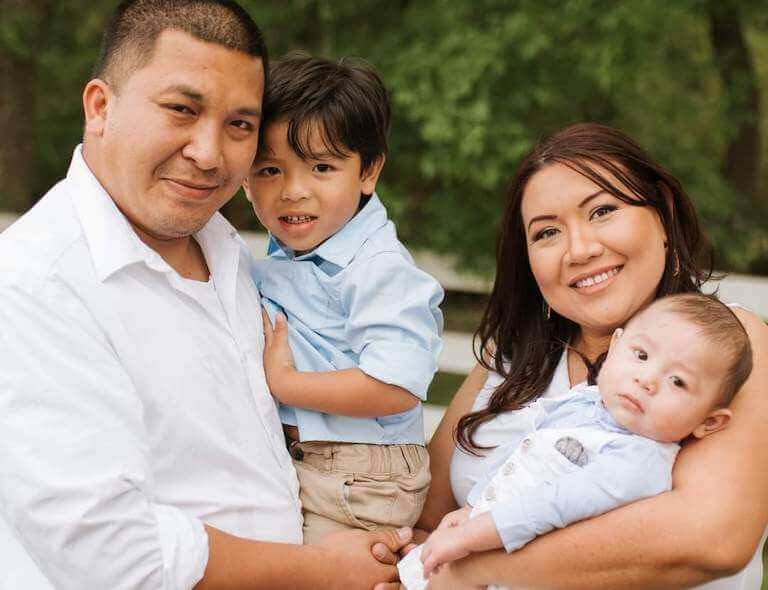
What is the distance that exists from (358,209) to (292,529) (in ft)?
2.68

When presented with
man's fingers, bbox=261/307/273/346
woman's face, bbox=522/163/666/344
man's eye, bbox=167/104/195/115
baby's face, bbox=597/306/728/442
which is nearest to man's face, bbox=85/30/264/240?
man's eye, bbox=167/104/195/115

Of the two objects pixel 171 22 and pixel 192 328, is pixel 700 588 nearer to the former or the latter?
pixel 192 328

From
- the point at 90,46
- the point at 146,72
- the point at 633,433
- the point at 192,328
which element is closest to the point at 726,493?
the point at 633,433

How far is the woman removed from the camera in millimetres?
1862

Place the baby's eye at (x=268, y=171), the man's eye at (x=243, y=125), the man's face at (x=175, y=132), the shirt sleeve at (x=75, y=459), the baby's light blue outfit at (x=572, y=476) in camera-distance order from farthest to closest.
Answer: the baby's eye at (x=268, y=171), the man's eye at (x=243, y=125), the man's face at (x=175, y=132), the baby's light blue outfit at (x=572, y=476), the shirt sleeve at (x=75, y=459)

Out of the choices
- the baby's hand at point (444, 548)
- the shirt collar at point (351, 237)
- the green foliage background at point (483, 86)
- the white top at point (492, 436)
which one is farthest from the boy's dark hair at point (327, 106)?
the green foliage background at point (483, 86)

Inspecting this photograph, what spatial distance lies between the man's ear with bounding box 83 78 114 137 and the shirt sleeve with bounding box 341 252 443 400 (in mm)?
641

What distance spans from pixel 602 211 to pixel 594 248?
9 cm

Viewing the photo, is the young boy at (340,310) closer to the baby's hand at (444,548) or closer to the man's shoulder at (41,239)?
the baby's hand at (444,548)

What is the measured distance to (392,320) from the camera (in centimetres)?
226

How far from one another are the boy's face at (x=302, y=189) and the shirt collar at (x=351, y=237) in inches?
0.8

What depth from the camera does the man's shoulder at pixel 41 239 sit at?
1.87m

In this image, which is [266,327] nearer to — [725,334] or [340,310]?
[340,310]

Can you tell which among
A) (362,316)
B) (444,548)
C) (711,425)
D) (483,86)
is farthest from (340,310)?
(483,86)
